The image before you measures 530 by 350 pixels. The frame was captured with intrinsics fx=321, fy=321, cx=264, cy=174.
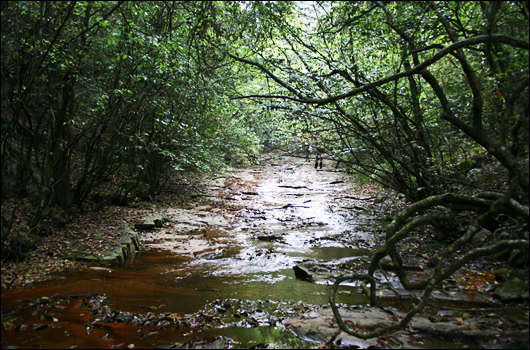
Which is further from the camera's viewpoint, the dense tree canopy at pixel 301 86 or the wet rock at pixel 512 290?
the dense tree canopy at pixel 301 86

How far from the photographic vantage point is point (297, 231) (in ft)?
32.7

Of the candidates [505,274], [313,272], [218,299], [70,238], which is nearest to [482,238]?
[505,274]

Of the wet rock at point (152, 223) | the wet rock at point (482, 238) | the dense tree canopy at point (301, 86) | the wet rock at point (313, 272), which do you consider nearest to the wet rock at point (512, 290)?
the dense tree canopy at point (301, 86)

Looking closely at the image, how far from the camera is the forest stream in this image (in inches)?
149

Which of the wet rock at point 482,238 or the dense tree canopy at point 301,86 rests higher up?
the dense tree canopy at point 301,86

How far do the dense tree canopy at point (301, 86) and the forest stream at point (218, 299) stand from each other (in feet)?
3.01

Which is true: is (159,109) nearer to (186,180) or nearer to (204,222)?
(204,222)

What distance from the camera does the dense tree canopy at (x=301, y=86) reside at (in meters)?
4.84

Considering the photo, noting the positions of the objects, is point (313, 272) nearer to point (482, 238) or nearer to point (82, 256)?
point (482, 238)

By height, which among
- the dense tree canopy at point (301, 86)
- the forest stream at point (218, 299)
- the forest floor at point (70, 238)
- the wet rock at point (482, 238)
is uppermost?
the dense tree canopy at point (301, 86)

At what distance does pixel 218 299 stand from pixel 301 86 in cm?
457

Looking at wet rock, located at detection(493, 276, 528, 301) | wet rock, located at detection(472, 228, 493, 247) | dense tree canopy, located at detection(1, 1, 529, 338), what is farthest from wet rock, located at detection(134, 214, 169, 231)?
wet rock, located at detection(493, 276, 528, 301)

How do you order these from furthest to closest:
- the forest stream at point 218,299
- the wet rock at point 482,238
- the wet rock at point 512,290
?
the wet rock at point 482,238
the wet rock at point 512,290
the forest stream at point 218,299

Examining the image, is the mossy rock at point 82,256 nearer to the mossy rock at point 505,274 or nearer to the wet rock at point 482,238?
the mossy rock at point 505,274
